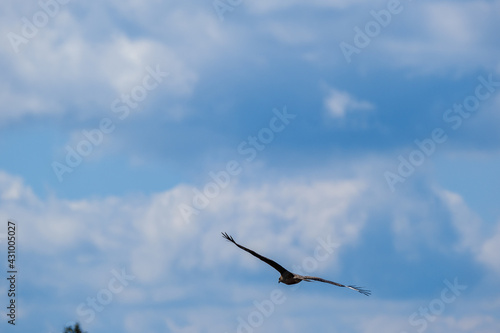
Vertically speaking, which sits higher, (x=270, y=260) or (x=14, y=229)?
(x=14, y=229)

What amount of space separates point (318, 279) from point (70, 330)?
21.5 m

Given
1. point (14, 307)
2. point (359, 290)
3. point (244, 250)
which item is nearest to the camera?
point (359, 290)

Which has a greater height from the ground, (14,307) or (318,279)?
(14,307)

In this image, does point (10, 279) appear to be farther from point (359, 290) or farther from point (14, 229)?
point (359, 290)

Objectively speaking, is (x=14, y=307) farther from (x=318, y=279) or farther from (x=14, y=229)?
(x=318, y=279)

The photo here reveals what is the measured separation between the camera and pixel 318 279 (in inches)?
3632

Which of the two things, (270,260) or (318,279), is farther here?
(270,260)

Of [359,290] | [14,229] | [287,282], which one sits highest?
[14,229]

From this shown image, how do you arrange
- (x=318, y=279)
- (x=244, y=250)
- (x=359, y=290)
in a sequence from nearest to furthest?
1. (x=359, y=290)
2. (x=318, y=279)
3. (x=244, y=250)

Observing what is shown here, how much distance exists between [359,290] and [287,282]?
19.5m

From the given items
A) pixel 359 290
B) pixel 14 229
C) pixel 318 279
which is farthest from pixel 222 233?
pixel 14 229

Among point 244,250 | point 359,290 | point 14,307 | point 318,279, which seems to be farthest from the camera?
point 14,307

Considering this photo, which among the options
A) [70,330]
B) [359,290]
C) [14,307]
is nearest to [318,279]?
[359,290]

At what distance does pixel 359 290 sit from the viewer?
83.7m
